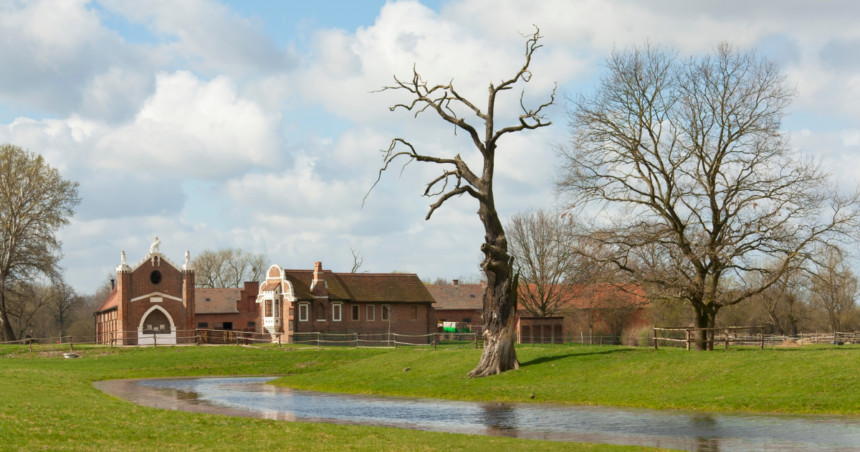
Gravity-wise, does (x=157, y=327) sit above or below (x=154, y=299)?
below

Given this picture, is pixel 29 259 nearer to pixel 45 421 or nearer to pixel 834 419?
pixel 45 421

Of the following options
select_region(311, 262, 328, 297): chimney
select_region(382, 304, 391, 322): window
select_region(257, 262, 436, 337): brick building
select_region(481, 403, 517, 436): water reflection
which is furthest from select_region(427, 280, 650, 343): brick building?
select_region(311, 262, 328, 297): chimney

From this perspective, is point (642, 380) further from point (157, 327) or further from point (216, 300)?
point (216, 300)

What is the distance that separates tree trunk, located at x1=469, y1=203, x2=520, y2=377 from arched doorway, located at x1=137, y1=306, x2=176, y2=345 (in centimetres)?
4268

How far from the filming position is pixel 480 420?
19.7m

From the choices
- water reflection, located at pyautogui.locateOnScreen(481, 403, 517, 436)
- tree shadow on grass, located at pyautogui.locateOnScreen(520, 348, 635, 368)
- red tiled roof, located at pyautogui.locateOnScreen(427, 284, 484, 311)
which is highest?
red tiled roof, located at pyautogui.locateOnScreen(427, 284, 484, 311)

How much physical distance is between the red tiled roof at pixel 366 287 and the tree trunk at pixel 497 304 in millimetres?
38942

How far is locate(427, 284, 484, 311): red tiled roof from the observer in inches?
3273

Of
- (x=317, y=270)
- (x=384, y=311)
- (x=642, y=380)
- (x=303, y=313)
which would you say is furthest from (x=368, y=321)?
(x=642, y=380)

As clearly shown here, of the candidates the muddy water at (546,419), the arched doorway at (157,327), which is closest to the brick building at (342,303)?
the arched doorway at (157,327)

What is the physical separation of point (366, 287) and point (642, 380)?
157 ft

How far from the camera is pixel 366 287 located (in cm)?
7100

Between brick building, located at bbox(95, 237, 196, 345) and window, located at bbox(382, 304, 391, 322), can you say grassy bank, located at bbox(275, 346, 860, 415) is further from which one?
window, located at bbox(382, 304, 391, 322)

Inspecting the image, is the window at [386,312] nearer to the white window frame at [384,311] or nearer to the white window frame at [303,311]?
the white window frame at [384,311]
